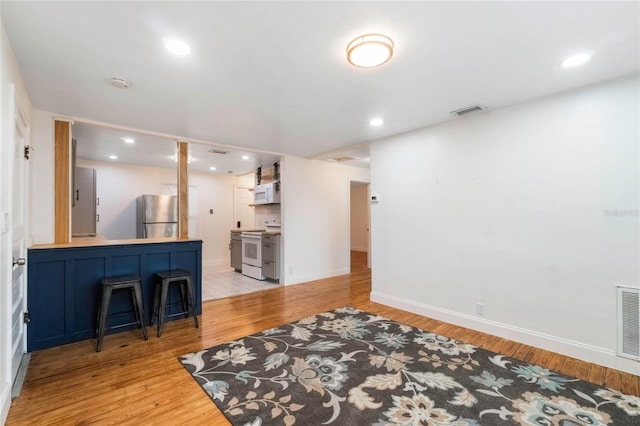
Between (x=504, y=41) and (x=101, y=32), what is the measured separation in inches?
102

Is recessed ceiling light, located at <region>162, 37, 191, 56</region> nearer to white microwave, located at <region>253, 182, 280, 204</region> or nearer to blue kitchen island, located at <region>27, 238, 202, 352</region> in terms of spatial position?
blue kitchen island, located at <region>27, 238, 202, 352</region>

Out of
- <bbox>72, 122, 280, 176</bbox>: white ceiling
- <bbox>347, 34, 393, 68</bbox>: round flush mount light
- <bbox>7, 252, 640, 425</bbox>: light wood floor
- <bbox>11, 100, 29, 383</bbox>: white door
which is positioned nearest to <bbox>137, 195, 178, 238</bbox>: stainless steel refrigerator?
<bbox>72, 122, 280, 176</bbox>: white ceiling

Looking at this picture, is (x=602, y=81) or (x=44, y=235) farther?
(x=44, y=235)

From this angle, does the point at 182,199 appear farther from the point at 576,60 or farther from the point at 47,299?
the point at 576,60

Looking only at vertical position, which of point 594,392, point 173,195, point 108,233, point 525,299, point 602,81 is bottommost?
point 594,392

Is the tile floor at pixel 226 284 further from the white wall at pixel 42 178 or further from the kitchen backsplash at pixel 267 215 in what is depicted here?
the white wall at pixel 42 178

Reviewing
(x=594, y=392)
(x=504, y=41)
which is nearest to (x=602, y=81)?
(x=504, y=41)

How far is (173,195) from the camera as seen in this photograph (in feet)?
21.0

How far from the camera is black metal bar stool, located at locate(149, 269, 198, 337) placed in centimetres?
312

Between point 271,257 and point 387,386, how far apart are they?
11.9ft

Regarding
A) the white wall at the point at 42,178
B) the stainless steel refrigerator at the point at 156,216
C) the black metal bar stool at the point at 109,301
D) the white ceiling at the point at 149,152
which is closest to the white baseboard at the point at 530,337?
the black metal bar stool at the point at 109,301

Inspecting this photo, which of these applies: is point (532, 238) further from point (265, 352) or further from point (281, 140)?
point (281, 140)

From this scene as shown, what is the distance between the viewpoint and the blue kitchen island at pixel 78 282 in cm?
272

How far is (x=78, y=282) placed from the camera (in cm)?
294
